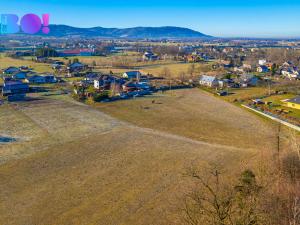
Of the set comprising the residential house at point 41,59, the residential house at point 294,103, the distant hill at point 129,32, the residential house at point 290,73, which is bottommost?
the residential house at point 294,103

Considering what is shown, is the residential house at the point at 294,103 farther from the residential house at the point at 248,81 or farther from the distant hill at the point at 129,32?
the distant hill at the point at 129,32

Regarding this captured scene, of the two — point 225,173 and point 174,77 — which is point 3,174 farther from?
point 174,77

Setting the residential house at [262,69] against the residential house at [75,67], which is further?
the residential house at [262,69]

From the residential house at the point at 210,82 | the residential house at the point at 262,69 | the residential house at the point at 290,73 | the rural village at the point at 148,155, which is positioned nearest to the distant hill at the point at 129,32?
the residential house at the point at 262,69

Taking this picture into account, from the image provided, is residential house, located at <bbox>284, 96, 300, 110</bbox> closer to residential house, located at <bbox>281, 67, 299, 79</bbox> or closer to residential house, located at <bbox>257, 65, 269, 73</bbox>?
residential house, located at <bbox>281, 67, 299, 79</bbox>

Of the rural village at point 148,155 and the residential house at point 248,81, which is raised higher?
the residential house at point 248,81

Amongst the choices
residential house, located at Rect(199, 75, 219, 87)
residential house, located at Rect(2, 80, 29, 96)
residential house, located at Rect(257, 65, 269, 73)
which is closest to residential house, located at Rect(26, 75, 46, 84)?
residential house, located at Rect(2, 80, 29, 96)

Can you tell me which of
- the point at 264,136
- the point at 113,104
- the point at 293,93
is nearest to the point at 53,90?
the point at 113,104

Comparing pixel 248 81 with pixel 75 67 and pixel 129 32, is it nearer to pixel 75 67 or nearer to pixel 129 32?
pixel 75 67

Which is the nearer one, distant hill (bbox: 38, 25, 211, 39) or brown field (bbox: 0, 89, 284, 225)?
brown field (bbox: 0, 89, 284, 225)

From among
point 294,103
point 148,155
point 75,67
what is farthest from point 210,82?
point 75,67
